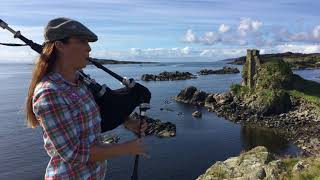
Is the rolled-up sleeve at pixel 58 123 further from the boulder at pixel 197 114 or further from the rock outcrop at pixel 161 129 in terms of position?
the boulder at pixel 197 114

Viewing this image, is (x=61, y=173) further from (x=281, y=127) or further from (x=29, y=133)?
(x=281, y=127)

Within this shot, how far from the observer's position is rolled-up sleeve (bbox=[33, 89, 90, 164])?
12.3 feet

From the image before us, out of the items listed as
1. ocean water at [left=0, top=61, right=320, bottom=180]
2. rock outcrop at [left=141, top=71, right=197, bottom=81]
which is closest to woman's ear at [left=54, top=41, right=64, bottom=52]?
ocean water at [left=0, top=61, right=320, bottom=180]

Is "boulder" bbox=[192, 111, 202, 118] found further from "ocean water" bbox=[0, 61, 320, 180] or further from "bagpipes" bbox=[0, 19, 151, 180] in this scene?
"bagpipes" bbox=[0, 19, 151, 180]

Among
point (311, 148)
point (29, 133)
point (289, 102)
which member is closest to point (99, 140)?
point (311, 148)

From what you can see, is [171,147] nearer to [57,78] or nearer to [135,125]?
[135,125]

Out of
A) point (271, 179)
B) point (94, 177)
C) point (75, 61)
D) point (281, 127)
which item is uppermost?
point (75, 61)

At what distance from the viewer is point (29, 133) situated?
54.0 m

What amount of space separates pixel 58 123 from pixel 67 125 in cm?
8

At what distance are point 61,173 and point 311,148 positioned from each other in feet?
152

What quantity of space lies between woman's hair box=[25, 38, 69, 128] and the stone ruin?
7324cm

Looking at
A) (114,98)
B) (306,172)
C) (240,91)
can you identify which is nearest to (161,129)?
(240,91)

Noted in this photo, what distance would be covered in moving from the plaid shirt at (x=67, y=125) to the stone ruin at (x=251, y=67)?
2881 inches

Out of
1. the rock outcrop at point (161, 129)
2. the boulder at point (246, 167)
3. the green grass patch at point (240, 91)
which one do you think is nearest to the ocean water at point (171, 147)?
the rock outcrop at point (161, 129)
